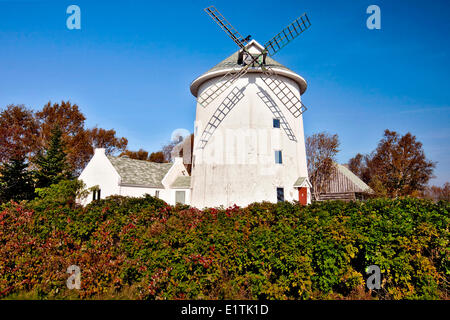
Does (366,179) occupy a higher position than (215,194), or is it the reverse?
(366,179)

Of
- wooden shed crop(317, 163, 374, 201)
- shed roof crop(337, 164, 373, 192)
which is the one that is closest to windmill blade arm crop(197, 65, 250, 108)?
wooden shed crop(317, 163, 374, 201)

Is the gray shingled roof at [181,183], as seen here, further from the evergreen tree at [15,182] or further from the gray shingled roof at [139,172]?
the evergreen tree at [15,182]

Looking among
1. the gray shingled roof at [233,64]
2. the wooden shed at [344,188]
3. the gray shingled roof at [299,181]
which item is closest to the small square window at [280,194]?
the gray shingled roof at [299,181]

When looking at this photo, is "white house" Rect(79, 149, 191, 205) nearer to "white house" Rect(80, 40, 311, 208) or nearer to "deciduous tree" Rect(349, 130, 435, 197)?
"white house" Rect(80, 40, 311, 208)

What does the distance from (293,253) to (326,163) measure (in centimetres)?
3035

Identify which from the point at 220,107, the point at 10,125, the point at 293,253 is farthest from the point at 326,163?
the point at 10,125

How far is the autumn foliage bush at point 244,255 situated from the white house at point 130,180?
50.5 feet

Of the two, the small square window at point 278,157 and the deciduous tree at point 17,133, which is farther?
the deciduous tree at point 17,133

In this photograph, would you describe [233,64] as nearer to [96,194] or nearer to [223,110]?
[223,110]

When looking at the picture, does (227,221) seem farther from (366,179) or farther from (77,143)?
(366,179)

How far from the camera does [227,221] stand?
302 inches

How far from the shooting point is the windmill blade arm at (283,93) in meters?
18.8

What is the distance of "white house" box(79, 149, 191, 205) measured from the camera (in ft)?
76.4

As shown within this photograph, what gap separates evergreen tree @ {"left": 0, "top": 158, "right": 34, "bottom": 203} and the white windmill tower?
16.4m
